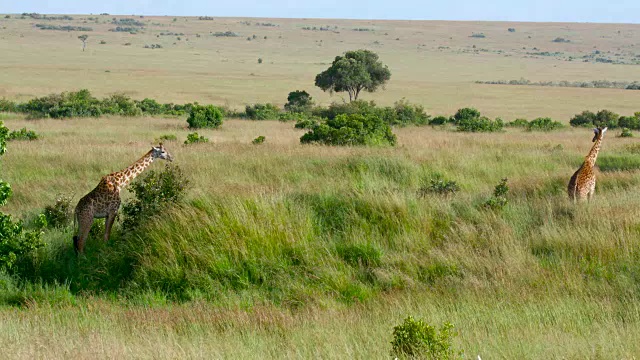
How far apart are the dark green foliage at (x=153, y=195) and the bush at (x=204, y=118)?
19394 mm

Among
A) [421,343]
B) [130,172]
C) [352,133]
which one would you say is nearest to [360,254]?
[421,343]

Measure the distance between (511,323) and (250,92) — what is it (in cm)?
5691

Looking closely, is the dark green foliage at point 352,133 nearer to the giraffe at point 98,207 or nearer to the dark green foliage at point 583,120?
the giraffe at point 98,207

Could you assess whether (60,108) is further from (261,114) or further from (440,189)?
(440,189)

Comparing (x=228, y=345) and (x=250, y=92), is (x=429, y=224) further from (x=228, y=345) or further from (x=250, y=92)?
(x=250, y=92)

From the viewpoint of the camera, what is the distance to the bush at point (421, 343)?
584 centimetres

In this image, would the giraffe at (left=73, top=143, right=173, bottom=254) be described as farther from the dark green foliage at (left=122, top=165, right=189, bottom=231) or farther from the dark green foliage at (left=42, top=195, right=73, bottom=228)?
the dark green foliage at (left=42, top=195, right=73, bottom=228)

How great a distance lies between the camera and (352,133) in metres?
21.3

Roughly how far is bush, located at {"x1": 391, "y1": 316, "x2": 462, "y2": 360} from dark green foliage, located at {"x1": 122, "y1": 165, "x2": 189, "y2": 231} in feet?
17.2

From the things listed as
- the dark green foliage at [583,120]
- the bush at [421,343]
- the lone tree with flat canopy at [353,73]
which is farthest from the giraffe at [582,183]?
the lone tree with flat canopy at [353,73]

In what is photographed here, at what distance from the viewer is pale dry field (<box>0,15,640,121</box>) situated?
58375 mm

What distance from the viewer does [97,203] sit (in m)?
10.4

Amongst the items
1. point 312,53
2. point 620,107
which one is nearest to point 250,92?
point 620,107

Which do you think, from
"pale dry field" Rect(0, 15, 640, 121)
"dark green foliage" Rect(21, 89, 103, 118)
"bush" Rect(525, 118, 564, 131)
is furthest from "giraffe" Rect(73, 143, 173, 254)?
"pale dry field" Rect(0, 15, 640, 121)
